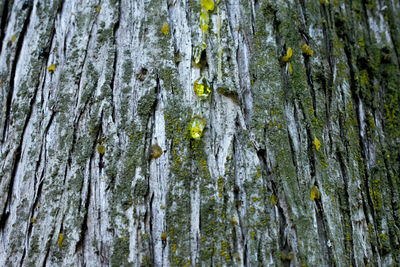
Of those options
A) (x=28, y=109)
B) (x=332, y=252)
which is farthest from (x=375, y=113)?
(x=28, y=109)

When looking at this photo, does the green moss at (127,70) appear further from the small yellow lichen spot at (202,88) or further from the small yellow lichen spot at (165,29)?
the small yellow lichen spot at (202,88)

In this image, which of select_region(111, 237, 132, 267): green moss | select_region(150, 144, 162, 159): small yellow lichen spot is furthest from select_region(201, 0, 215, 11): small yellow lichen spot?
select_region(111, 237, 132, 267): green moss

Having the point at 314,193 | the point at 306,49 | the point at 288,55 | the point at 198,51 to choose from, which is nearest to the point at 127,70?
the point at 198,51

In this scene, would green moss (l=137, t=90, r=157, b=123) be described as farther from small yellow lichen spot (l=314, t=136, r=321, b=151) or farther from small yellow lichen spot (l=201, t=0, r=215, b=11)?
small yellow lichen spot (l=314, t=136, r=321, b=151)

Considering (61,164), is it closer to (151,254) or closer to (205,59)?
(151,254)

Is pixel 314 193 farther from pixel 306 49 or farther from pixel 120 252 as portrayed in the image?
pixel 120 252

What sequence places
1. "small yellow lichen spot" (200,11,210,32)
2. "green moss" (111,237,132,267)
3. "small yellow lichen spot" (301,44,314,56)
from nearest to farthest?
"green moss" (111,237,132,267) < "small yellow lichen spot" (200,11,210,32) < "small yellow lichen spot" (301,44,314,56)

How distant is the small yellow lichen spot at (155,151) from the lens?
5.00 feet

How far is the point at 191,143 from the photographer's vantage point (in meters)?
1.51

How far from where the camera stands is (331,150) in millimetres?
1687

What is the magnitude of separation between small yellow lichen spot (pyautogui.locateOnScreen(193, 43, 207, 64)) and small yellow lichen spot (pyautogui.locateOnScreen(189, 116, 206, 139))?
26 cm

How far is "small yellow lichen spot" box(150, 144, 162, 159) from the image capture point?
152 cm

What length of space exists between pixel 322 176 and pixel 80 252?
1019 mm

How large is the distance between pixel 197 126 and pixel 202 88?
162mm
